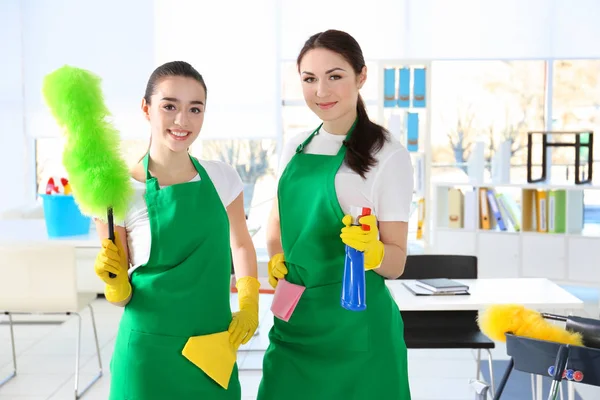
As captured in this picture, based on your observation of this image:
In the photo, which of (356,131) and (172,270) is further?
(356,131)

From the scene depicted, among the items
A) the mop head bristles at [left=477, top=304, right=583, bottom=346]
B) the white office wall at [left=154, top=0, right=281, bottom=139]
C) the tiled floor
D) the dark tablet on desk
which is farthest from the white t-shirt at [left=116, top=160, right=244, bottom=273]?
the white office wall at [left=154, top=0, right=281, bottom=139]

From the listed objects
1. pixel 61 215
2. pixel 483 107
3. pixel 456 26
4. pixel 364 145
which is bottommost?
pixel 61 215

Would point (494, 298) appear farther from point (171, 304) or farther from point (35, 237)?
point (35, 237)

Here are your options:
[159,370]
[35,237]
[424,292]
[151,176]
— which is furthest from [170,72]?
[35,237]

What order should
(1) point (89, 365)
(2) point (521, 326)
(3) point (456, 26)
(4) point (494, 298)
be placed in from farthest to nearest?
(3) point (456, 26) → (1) point (89, 365) → (4) point (494, 298) → (2) point (521, 326)

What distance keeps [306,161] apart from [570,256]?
4.26 m

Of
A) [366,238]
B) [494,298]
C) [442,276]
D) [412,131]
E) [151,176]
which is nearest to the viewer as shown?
[366,238]

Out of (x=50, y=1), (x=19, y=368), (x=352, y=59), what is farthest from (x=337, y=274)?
(x=50, y=1)

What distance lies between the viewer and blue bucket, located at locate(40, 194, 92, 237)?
377cm

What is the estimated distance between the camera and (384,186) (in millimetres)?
1820

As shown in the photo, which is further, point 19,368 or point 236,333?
point 19,368

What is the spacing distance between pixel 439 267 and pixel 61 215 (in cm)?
202

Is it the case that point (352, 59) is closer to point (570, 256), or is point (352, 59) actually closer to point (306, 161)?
point (306, 161)

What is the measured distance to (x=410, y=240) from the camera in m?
6.05
